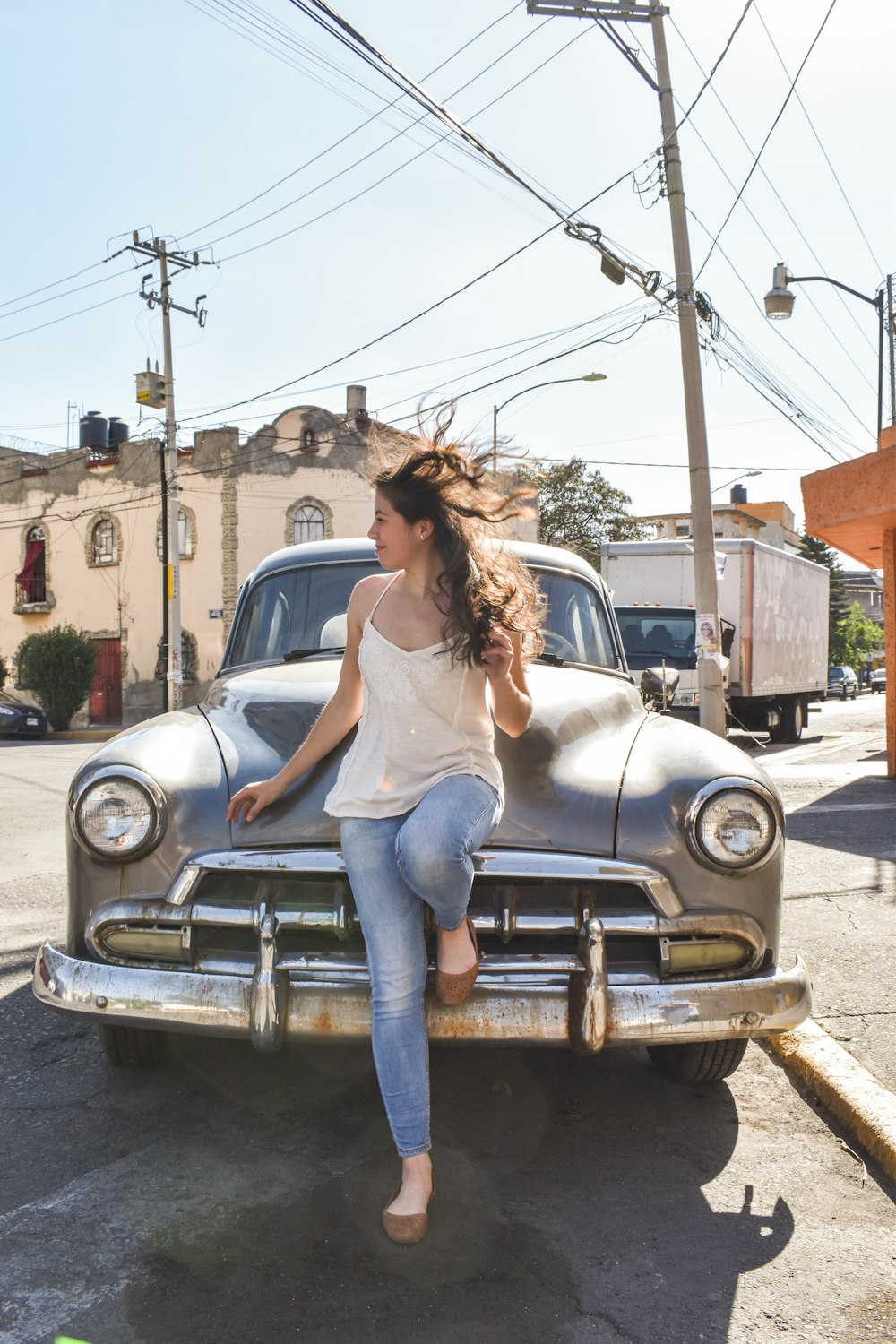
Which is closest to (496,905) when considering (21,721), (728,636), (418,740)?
(418,740)

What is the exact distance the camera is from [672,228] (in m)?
13.1

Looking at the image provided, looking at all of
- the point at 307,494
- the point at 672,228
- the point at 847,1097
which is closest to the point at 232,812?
the point at 847,1097

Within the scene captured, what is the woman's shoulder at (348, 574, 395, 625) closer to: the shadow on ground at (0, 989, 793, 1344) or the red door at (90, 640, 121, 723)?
the shadow on ground at (0, 989, 793, 1344)

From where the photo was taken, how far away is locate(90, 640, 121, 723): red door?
3319cm

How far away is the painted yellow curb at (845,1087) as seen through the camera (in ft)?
9.73

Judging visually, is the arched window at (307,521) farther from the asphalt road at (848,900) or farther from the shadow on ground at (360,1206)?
the shadow on ground at (360,1206)

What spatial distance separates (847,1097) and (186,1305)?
1.94 m

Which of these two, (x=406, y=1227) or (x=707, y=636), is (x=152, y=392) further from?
(x=406, y=1227)

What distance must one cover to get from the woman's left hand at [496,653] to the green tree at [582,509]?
132 ft

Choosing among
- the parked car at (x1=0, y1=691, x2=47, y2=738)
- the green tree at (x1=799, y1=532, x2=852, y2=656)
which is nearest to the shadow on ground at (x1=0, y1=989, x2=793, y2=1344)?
the parked car at (x1=0, y1=691, x2=47, y2=738)

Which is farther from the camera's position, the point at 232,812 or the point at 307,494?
the point at 307,494

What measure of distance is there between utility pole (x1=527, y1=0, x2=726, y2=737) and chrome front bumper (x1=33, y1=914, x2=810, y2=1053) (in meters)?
9.82

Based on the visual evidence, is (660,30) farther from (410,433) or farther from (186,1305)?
(186,1305)

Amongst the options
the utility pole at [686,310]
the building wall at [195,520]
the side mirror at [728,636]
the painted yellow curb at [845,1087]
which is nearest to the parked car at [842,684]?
the building wall at [195,520]
